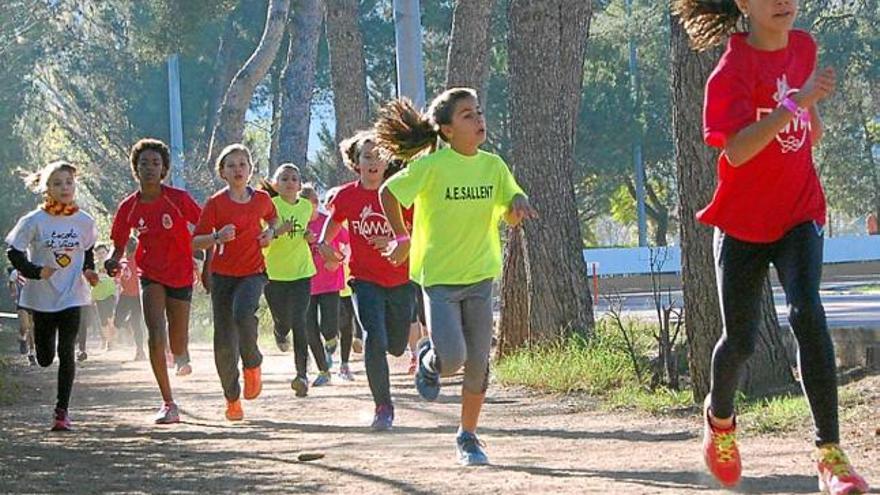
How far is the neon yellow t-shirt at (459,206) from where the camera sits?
934 cm

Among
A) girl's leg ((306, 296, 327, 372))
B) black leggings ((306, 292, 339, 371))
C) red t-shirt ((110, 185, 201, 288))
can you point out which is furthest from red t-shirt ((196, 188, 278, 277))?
black leggings ((306, 292, 339, 371))

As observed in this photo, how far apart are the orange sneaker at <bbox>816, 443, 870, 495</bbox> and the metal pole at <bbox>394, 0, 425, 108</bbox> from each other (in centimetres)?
1173

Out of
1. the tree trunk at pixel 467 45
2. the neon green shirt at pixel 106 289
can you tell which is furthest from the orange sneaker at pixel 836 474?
the neon green shirt at pixel 106 289

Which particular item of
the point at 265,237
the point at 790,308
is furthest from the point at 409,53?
the point at 790,308

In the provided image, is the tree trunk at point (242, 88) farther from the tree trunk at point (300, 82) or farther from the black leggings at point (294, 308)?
the black leggings at point (294, 308)

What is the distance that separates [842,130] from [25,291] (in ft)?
172

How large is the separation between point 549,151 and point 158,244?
4.23m

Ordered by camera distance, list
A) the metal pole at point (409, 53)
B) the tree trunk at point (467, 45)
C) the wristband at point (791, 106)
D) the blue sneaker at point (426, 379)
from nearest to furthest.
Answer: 1. the wristband at point (791, 106)
2. the blue sneaker at point (426, 379)
3. the metal pole at point (409, 53)
4. the tree trunk at point (467, 45)

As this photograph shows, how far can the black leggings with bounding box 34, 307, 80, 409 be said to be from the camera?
40.8 feet

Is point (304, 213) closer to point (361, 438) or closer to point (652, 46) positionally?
point (361, 438)

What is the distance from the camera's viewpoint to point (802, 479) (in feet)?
25.9

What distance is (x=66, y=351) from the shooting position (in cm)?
1242

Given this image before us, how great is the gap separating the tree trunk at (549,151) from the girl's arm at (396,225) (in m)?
5.80

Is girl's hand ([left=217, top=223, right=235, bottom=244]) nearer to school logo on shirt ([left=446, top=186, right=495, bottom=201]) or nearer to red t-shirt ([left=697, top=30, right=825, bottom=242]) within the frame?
school logo on shirt ([left=446, top=186, right=495, bottom=201])
